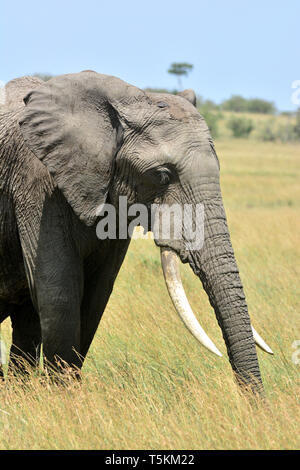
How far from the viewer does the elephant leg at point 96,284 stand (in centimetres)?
457

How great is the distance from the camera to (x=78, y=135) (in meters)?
4.04

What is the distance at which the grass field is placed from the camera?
3.71 m

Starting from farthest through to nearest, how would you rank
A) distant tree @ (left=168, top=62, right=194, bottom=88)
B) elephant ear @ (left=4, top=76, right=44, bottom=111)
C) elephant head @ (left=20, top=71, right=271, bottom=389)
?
distant tree @ (left=168, top=62, right=194, bottom=88)
elephant ear @ (left=4, top=76, right=44, bottom=111)
elephant head @ (left=20, top=71, right=271, bottom=389)

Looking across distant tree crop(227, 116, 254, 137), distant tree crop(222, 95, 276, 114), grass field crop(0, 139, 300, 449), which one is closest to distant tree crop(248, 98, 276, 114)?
distant tree crop(222, 95, 276, 114)

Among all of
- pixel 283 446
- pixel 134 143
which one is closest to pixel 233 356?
pixel 283 446

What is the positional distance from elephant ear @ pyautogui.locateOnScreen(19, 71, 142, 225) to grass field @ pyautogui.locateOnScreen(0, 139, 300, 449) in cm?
101

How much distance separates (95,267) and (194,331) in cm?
98

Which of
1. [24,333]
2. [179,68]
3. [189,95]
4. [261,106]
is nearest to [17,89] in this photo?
[189,95]

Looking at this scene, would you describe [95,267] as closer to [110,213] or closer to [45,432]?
[110,213]

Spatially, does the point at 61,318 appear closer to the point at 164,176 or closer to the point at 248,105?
the point at 164,176

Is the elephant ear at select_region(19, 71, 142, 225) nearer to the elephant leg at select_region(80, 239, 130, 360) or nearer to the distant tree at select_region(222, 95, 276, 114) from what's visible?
the elephant leg at select_region(80, 239, 130, 360)

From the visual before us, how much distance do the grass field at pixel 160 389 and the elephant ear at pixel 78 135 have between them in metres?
1.01

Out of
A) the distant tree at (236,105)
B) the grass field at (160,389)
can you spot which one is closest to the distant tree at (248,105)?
the distant tree at (236,105)

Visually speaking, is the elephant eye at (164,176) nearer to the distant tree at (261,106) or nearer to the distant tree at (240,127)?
the distant tree at (240,127)
